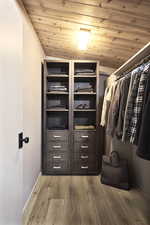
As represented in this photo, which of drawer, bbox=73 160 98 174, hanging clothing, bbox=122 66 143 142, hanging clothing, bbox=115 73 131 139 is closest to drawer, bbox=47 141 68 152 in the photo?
drawer, bbox=73 160 98 174

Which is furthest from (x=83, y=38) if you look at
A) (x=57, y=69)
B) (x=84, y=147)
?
(x=84, y=147)

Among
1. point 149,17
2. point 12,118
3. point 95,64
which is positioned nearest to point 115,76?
point 95,64

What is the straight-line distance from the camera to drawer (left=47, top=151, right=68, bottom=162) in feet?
10.2

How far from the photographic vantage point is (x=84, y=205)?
2121 millimetres

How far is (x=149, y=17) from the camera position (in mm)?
1715

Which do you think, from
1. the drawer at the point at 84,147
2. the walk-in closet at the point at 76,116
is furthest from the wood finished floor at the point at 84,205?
the drawer at the point at 84,147

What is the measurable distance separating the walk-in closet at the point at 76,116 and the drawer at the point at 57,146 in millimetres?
17

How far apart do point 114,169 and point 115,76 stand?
142 cm

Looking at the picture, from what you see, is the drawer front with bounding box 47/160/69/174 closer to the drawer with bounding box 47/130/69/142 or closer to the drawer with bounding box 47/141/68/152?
the drawer with bounding box 47/141/68/152

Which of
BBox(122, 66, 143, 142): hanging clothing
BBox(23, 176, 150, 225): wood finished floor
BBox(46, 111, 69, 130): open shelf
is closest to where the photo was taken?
BBox(122, 66, 143, 142): hanging clothing

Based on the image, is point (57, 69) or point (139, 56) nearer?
point (139, 56)

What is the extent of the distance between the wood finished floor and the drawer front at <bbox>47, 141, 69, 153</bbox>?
0.55 metres

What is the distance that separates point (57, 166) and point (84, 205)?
110cm

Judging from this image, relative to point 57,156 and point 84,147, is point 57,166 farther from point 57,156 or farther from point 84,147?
point 84,147
